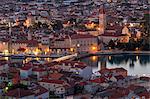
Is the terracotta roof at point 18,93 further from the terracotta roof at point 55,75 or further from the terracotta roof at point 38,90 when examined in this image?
the terracotta roof at point 55,75

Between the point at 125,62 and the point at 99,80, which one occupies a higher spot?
the point at 99,80

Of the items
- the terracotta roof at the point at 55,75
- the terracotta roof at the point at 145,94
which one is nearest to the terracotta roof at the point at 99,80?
the terracotta roof at the point at 55,75

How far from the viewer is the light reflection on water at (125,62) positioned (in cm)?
793

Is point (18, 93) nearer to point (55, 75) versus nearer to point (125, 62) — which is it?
point (55, 75)

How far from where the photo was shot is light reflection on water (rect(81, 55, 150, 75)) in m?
7.93

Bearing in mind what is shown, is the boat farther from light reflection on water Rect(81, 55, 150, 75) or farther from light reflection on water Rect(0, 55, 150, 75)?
light reflection on water Rect(81, 55, 150, 75)

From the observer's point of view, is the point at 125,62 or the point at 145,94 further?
the point at 125,62

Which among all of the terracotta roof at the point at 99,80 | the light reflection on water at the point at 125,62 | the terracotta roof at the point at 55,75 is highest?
the terracotta roof at the point at 55,75

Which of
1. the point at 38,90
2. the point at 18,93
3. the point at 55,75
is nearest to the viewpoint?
the point at 18,93

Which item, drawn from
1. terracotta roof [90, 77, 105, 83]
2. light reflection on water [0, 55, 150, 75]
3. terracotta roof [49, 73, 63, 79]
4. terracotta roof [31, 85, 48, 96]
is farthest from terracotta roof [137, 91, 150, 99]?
light reflection on water [0, 55, 150, 75]

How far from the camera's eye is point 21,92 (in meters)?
5.35

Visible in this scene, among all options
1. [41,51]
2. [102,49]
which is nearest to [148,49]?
[102,49]

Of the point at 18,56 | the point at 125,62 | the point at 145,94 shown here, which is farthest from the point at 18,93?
the point at 18,56

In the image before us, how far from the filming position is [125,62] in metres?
8.88
